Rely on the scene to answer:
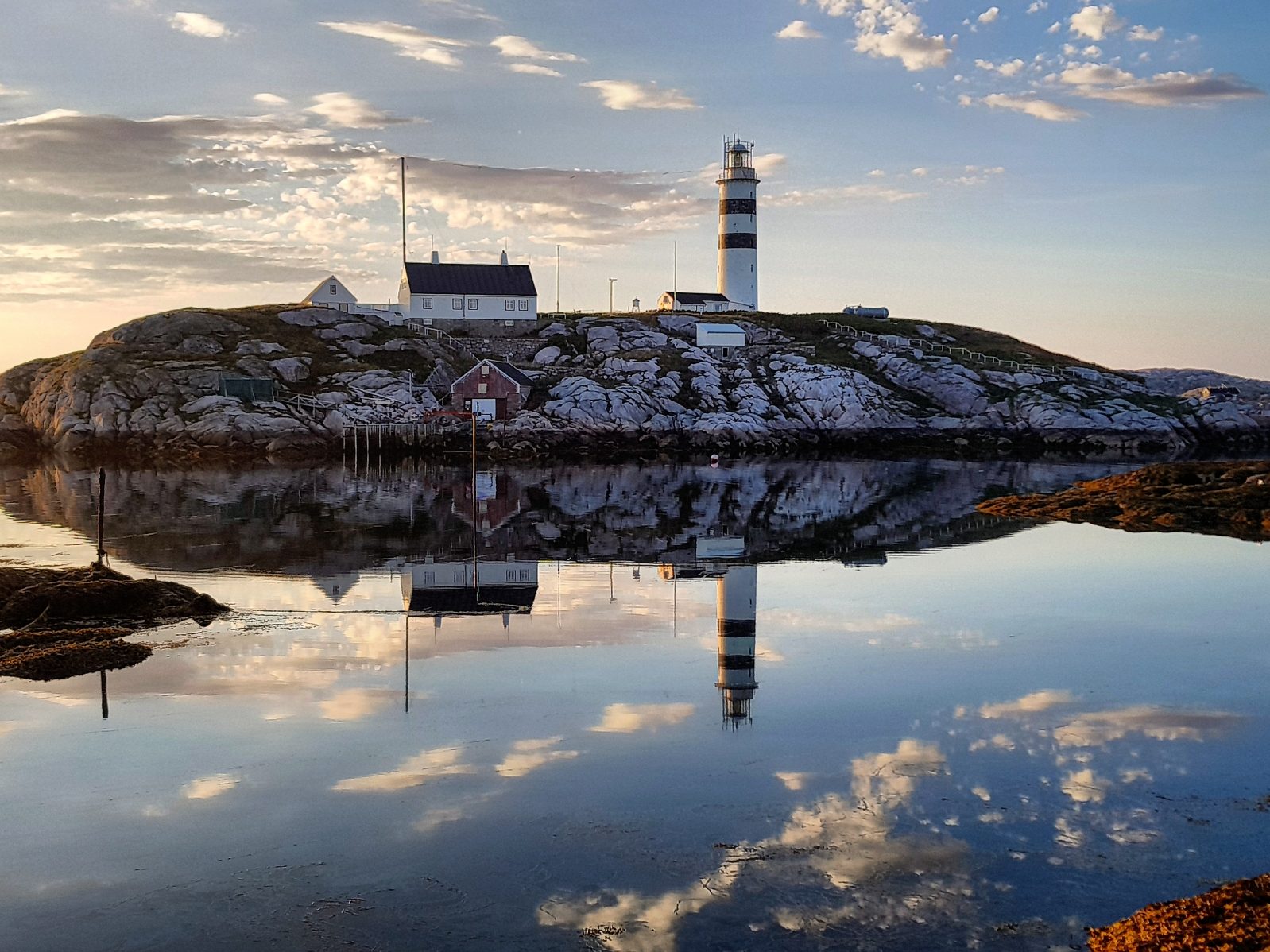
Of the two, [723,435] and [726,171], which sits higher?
[726,171]

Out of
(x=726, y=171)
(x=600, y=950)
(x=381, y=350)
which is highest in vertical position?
(x=726, y=171)

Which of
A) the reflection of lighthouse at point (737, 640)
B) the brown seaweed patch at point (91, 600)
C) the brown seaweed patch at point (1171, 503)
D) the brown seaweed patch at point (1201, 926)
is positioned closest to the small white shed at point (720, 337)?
the brown seaweed patch at point (1171, 503)

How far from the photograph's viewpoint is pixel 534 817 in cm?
1295

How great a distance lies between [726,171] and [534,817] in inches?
4478

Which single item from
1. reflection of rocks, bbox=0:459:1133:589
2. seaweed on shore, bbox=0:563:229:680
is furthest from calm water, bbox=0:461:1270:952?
reflection of rocks, bbox=0:459:1133:589

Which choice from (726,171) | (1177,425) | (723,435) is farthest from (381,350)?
(1177,425)

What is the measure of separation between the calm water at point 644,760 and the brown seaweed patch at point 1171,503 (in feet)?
35.7

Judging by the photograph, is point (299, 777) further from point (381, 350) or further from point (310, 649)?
point (381, 350)

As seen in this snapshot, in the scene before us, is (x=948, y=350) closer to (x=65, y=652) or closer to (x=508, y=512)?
(x=508, y=512)

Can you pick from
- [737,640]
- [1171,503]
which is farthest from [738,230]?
[737,640]

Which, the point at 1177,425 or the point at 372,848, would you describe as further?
the point at 1177,425

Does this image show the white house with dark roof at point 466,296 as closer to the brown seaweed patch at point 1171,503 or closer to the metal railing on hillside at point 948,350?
the metal railing on hillside at point 948,350

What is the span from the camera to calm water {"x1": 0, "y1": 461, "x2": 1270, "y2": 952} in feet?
35.4

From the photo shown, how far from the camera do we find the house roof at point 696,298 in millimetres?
125188
